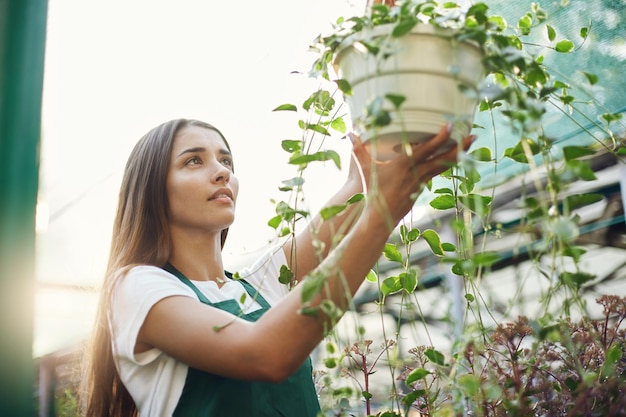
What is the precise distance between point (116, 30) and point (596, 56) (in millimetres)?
1534

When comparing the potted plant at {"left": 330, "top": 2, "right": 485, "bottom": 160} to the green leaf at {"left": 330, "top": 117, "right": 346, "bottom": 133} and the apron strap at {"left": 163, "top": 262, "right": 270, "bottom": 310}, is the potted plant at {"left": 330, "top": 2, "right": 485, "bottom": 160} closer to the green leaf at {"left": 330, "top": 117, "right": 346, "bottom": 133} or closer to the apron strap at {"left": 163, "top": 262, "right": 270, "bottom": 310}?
the green leaf at {"left": 330, "top": 117, "right": 346, "bottom": 133}

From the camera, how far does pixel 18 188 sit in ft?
2.18

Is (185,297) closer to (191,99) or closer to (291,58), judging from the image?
(291,58)

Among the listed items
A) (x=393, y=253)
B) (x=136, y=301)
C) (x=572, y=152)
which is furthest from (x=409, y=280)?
(x=136, y=301)

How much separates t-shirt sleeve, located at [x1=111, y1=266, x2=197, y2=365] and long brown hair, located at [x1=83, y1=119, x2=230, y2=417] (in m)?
0.07

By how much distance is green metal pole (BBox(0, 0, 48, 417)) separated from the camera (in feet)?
2.10

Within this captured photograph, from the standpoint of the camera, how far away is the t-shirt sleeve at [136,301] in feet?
3.31

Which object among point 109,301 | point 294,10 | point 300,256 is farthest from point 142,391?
point 294,10

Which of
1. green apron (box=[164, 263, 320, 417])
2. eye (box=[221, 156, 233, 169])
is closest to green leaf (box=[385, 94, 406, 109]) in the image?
green apron (box=[164, 263, 320, 417])

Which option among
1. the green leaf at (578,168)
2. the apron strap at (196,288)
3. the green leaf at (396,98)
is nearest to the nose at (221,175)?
the apron strap at (196,288)

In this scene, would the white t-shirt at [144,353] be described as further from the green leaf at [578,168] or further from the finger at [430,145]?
the green leaf at [578,168]

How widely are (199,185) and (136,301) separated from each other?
304 mm

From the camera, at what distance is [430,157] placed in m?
0.83

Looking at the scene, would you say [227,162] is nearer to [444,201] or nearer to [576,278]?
[444,201]
